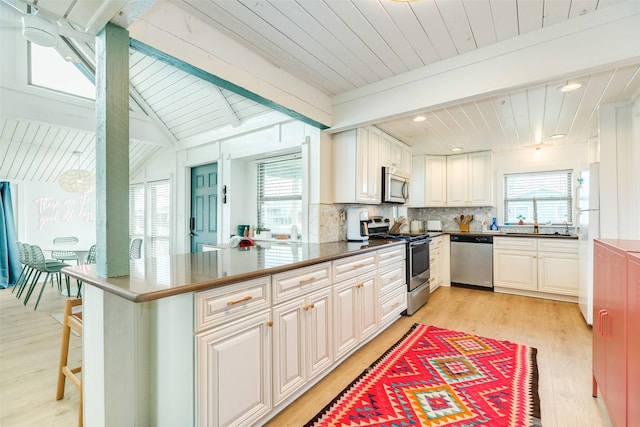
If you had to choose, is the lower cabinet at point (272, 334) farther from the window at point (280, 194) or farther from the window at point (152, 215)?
the window at point (152, 215)

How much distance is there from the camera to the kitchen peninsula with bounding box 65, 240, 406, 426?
133 centimetres

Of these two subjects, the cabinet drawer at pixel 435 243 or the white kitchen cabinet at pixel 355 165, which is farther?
the cabinet drawer at pixel 435 243

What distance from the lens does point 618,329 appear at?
56.1 inches

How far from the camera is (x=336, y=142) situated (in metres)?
3.35

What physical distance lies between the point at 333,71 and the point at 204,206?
292 centimetres

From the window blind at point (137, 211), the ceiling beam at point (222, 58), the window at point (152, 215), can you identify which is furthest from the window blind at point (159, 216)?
the ceiling beam at point (222, 58)

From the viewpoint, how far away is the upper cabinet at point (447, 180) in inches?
196

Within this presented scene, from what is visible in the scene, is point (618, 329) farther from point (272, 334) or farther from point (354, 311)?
point (272, 334)

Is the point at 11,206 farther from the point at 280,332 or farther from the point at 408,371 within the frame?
the point at 408,371

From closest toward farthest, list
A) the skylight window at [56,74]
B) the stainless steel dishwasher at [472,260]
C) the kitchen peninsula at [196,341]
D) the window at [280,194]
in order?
the kitchen peninsula at [196,341] < the skylight window at [56,74] < the window at [280,194] < the stainless steel dishwasher at [472,260]

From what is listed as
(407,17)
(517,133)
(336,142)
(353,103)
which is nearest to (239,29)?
(407,17)

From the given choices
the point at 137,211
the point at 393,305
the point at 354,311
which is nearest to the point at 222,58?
the point at 354,311

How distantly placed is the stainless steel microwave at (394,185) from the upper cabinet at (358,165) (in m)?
0.07

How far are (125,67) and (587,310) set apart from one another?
181 inches
